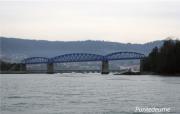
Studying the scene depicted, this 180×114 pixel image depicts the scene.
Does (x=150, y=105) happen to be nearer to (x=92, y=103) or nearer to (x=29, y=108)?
(x=92, y=103)

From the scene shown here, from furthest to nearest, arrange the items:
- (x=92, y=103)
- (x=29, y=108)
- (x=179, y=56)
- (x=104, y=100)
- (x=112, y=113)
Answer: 1. (x=179, y=56)
2. (x=104, y=100)
3. (x=92, y=103)
4. (x=29, y=108)
5. (x=112, y=113)

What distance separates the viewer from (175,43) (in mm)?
149250

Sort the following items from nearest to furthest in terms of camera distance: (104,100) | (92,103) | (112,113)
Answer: (112,113) < (92,103) < (104,100)

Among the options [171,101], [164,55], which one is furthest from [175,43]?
[171,101]

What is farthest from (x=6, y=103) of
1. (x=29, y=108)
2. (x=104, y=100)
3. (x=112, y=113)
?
(x=112, y=113)

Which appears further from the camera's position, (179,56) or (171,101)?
(179,56)

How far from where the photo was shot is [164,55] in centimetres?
14488

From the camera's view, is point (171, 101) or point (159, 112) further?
point (171, 101)

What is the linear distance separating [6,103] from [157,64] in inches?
4232

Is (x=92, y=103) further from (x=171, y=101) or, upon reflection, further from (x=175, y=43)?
(x=175, y=43)

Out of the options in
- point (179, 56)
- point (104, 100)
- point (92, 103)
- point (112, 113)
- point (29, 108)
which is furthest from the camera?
point (179, 56)

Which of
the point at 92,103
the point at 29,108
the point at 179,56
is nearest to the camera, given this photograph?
the point at 29,108

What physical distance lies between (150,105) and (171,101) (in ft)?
14.6

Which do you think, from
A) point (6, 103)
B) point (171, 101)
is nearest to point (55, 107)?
point (6, 103)
